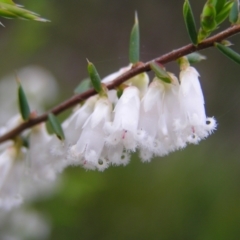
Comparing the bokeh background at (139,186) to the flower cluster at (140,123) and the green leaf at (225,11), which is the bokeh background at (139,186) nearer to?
the flower cluster at (140,123)

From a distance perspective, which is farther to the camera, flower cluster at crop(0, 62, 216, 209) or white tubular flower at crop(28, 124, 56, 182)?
white tubular flower at crop(28, 124, 56, 182)

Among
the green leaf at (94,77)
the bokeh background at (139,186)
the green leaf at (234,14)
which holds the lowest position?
the bokeh background at (139,186)

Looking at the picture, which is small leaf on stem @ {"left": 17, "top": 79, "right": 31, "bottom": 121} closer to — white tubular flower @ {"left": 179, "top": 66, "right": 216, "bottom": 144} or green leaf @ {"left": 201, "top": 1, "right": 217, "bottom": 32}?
white tubular flower @ {"left": 179, "top": 66, "right": 216, "bottom": 144}

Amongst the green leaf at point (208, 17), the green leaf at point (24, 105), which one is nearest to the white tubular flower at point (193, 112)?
the green leaf at point (208, 17)

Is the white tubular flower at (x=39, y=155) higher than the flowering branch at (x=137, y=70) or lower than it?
lower

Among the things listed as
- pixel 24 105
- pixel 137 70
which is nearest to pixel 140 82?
pixel 137 70

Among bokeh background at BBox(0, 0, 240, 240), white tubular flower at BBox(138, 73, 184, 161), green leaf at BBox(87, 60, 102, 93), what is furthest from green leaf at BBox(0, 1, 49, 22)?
bokeh background at BBox(0, 0, 240, 240)
